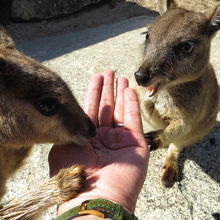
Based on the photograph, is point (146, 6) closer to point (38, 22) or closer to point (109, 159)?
point (38, 22)

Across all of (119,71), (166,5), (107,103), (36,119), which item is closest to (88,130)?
(36,119)

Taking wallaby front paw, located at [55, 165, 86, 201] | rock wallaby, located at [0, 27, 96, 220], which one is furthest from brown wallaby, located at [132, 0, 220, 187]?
wallaby front paw, located at [55, 165, 86, 201]

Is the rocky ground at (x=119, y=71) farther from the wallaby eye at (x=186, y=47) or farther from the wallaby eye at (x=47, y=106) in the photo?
the wallaby eye at (x=47, y=106)

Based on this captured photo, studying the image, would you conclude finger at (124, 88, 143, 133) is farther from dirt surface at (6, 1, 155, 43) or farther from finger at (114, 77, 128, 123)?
dirt surface at (6, 1, 155, 43)

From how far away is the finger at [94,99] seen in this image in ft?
8.49

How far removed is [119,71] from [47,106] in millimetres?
2812

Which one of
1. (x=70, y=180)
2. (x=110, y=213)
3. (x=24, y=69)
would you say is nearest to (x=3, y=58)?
(x=24, y=69)

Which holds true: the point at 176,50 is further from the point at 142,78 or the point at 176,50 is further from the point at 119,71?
the point at 119,71

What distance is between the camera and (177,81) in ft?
8.57

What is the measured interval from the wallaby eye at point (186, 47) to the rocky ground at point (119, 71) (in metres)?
0.65

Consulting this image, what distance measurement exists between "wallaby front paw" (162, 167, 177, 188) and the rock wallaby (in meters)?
1.27

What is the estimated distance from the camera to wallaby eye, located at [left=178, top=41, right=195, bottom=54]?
256cm

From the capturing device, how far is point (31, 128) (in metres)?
1.95

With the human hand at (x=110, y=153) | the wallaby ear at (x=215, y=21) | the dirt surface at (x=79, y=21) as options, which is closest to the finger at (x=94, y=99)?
the human hand at (x=110, y=153)
